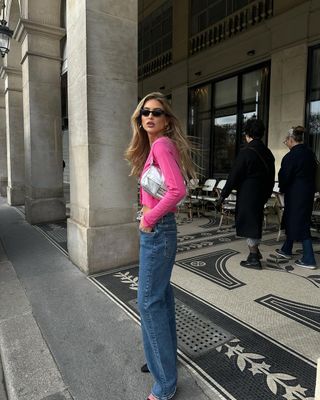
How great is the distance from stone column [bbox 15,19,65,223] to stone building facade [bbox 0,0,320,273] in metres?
0.02

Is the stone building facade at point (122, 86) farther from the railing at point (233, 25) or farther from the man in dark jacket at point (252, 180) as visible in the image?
the man in dark jacket at point (252, 180)

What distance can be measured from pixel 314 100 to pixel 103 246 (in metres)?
6.10

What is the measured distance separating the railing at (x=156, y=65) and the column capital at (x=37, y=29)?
5474 millimetres

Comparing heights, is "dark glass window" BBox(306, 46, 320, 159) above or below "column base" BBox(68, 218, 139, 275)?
above

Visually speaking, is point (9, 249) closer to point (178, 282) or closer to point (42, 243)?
point (42, 243)

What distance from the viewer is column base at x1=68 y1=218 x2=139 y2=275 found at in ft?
14.6

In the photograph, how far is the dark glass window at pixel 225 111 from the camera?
29.6 ft

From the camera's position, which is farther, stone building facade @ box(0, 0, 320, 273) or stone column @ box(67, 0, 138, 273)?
stone building facade @ box(0, 0, 320, 273)

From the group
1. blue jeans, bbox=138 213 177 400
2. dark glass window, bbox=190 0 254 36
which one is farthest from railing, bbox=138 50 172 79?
blue jeans, bbox=138 213 177 400

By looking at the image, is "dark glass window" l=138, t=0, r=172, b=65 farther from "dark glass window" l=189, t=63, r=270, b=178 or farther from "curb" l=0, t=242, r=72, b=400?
"curb" l=0, t=242, r=72, b=400

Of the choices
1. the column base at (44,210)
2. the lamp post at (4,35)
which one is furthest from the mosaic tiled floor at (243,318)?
the lamp post at (4,35)

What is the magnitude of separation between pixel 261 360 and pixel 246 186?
238cm

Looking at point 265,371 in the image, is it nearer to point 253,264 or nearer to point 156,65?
point 253,264

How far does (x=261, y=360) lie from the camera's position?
2488 millimetres
